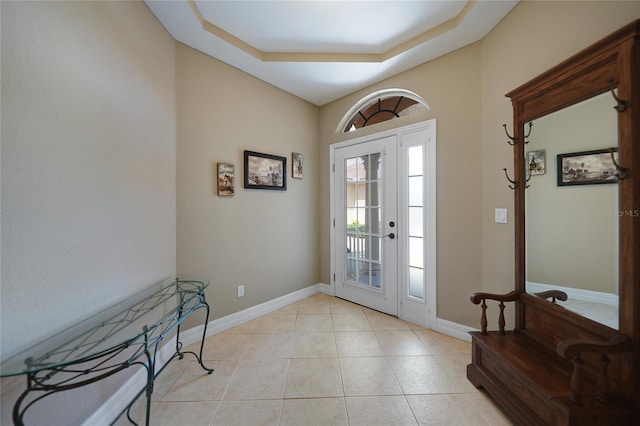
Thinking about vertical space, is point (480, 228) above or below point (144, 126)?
below

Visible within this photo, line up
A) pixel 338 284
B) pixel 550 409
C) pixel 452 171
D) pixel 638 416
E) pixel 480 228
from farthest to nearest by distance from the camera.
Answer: pixel 338 284 < pixel 452 171 < pixel 480 228 < pixel 550 409 < pixel 638 416

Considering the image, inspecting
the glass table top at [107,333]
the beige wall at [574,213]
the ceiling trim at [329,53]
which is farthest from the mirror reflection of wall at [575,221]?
the glass table top at [107,333]

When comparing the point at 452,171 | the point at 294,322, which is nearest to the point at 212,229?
the point at 294,322

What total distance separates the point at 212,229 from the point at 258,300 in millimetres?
1006

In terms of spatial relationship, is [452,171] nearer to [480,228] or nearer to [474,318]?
[480,228]

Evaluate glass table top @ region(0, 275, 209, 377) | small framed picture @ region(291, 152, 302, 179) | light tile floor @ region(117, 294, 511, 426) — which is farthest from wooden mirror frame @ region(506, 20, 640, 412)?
small framed picture @ region(291, 152, 302, 179)

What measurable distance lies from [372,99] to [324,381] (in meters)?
3.01

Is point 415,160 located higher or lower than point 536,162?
higher

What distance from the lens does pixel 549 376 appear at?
1134 mm

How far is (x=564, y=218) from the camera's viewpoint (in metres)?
1.31

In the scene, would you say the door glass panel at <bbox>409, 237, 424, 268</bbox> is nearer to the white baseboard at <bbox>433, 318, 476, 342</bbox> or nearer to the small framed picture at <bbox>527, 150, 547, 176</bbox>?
the white baseboard at <bbox>433, 318, 476, 342</bbox>

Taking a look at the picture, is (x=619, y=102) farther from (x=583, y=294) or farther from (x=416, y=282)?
(x=416, y=282)

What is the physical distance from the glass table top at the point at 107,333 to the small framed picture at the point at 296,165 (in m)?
1.75

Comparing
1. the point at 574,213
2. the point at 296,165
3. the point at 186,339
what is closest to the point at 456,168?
the point at 574,213
